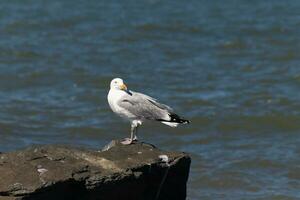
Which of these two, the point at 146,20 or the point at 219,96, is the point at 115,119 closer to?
the point at 219,96

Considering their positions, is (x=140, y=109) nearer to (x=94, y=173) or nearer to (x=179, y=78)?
(x=94, y=173)

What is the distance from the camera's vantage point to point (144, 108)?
8883 mm

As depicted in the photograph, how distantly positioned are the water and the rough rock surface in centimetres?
235

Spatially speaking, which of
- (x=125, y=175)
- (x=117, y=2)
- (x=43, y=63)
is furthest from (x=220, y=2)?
(x=125, y=175)

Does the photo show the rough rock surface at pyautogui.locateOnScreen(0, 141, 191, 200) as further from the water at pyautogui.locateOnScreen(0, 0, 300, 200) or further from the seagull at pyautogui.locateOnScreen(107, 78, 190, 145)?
the water at pyautogui.locateOnScreen(0, 0, 300, 200)

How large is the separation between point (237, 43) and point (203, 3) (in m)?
6.24

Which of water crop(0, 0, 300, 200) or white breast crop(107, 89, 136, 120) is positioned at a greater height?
water crop(0, 0, 300, 200)

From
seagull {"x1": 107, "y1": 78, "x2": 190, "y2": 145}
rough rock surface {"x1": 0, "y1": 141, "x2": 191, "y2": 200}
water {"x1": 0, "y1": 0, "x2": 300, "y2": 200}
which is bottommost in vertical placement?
rough rock surface {"x1": 0, "y1": 141, "x2": 191, "y2": 200}

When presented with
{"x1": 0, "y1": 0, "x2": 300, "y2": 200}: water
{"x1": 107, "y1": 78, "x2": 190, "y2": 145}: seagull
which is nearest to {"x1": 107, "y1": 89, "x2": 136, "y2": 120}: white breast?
{"x1": 107, "y1": 78, "x2": 190, "y2": 145}: seagull

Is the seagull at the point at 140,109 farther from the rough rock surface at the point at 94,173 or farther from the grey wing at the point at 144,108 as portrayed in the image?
the rough rock surface at the point at 94,173

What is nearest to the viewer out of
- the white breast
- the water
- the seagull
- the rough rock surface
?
the rough rock surface

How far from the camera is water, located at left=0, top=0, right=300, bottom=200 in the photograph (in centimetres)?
1233

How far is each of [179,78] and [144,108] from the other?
901cm

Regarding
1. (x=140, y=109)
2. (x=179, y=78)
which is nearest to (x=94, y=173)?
(x=140, y=109)
